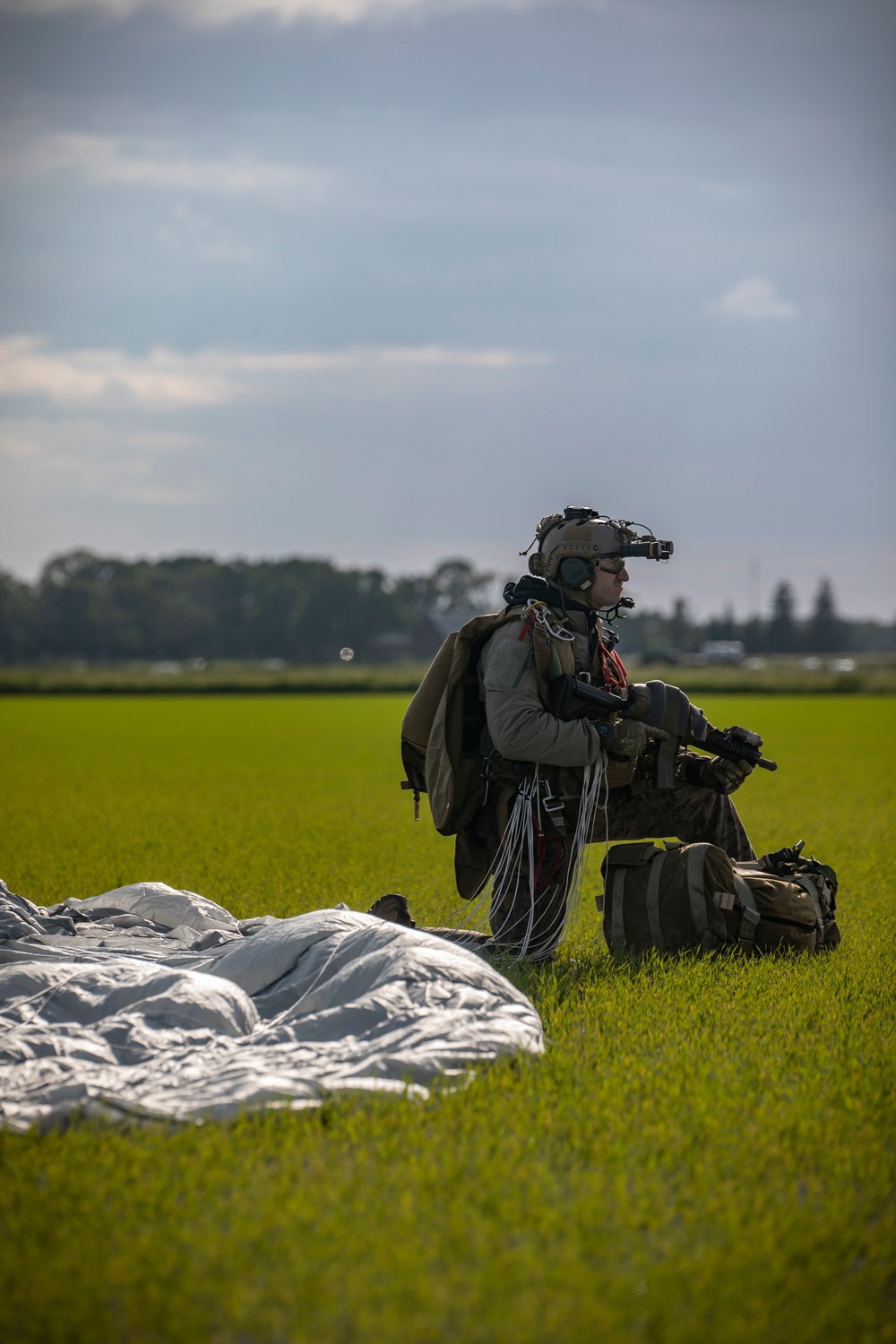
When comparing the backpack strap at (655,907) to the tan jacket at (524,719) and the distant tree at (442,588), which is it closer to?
the tan jacket at (524,719)

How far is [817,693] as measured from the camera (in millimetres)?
50344

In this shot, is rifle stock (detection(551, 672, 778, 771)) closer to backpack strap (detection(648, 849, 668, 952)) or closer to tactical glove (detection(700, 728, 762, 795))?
tactical glove (detection(700, 728, 762, 795))

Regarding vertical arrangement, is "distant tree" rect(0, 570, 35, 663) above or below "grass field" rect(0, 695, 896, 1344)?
above

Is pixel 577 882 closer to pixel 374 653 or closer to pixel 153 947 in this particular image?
pixel 153 947

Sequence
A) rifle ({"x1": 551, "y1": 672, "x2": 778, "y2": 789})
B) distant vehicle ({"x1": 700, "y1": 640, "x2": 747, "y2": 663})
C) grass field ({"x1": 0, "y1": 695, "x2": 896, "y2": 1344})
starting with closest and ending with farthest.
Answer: grass field ({"x1": 0, "y1": 695, "x2": 896, "y2": 1344}) < rifle ({"x1": 551, "y1": 672, "x2": 778, "y2": 789}) < distant vehicle ({"x1": 700, "y1": 640, "x2": 747, "y2": 663})

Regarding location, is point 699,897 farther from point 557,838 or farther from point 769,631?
point 769,631

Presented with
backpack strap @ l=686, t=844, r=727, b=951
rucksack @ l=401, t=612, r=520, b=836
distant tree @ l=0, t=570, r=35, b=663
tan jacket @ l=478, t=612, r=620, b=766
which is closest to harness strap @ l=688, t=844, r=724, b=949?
backpack strap @ l=686, t=844, r=727, b=951

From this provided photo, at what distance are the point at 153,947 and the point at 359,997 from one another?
6.26 ft

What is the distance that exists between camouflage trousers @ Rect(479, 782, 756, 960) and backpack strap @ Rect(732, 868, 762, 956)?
0.53m

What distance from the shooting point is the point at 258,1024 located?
13.6 ft

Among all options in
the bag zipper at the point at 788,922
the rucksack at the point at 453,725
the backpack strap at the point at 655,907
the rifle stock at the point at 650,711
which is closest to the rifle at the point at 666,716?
the rifle stock at the point at 650,711

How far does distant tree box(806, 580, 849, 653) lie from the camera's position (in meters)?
119

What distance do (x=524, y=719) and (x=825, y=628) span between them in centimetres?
12115

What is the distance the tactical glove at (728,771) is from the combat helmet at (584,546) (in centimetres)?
102
